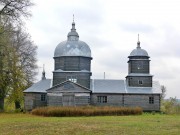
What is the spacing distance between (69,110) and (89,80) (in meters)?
13.4

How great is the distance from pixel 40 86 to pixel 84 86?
620cm

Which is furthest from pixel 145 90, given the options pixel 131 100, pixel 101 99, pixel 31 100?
pixel 31 100

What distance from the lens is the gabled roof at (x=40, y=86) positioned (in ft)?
161

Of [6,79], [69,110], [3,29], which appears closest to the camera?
[3,29]

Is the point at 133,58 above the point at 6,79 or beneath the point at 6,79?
above

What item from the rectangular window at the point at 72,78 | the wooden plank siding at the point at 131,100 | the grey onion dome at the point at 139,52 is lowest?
the wooden plank siding at the point at 131,100

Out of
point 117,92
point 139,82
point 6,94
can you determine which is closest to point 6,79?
point 6,94

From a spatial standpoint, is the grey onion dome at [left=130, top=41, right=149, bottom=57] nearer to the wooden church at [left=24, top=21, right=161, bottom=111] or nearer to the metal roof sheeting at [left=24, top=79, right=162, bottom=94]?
the wooden church at [left=24, top=21, right=161, bottom=111]

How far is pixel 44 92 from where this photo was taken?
49.1 m

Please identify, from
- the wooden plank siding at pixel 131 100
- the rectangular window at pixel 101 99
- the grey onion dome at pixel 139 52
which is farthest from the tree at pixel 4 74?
the grey onion dome at pixel 139 52

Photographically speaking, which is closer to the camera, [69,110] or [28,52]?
[69,110]

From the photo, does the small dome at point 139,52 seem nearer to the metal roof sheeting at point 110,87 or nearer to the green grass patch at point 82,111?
the metal roof sheeting at point 110,87

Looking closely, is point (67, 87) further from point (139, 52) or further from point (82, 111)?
point (139, 52)

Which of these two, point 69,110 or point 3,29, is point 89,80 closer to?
point 69,110
